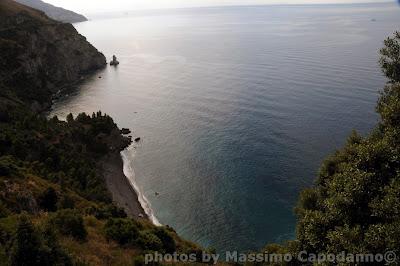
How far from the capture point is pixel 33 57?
162m

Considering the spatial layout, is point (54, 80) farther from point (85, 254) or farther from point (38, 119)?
point (85, 254)

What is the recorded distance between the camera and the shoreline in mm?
77506

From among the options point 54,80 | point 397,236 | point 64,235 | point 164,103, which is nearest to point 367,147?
point 397,236

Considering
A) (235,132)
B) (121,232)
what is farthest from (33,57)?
(121,232)

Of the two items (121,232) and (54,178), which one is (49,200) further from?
(54,178)

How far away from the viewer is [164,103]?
14712 cm

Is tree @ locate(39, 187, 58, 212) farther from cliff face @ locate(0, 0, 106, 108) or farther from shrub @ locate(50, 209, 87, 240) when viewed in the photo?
cliff face @ locate(0, 0, 106, 108)

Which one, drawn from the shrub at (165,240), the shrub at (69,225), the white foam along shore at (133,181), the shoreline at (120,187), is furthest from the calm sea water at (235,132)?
the shrub at (69,225)

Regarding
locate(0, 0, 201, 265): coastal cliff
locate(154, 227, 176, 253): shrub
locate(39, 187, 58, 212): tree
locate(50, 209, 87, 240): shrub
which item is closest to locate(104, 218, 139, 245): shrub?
locate(0, 0, 201, 265): coastal cliff

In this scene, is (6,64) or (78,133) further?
(6,64)

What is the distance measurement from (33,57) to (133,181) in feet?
334

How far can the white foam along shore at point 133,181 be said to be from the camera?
254 feet

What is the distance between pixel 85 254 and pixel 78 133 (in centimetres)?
7338

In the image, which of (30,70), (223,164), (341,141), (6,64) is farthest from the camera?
(30,70)
